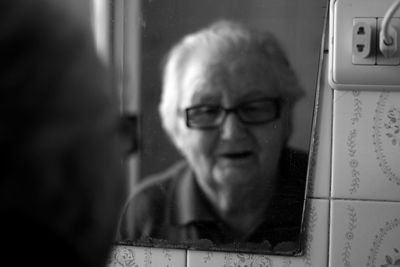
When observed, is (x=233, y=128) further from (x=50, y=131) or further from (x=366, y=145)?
(x=50, y=131)

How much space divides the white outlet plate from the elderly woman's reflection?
61 mm

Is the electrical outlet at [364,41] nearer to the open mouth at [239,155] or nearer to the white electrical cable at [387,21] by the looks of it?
the white electrical cable at [387,21]

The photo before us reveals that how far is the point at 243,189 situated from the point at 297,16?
254 millimetres

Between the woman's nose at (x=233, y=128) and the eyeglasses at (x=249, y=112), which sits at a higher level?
the eyeglasses at (x=249, y=112)

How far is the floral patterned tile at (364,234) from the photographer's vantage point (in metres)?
0.71

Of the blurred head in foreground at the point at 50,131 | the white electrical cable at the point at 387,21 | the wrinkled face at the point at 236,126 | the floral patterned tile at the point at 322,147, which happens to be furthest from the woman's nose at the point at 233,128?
the blurred head in foreground at the point at 50,131

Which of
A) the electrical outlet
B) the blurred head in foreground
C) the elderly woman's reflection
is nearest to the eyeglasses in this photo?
the elderly woman's reflection

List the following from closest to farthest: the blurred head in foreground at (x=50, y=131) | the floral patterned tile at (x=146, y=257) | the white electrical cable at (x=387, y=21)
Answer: the blurred head in foreground at (x=50, y=131) → the white electrical cable at (x=387, y=21) → the floral patterned tile at (x=146, y=257)

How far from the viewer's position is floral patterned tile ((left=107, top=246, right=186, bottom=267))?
763 mm

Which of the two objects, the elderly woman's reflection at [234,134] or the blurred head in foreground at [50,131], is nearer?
the blurred head in foreground at [50,131]

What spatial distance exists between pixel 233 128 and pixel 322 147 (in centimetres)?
13

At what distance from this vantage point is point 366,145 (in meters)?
0.71

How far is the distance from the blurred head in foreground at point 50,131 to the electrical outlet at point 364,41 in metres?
0.57

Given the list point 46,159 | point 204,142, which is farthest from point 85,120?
point 204,142
